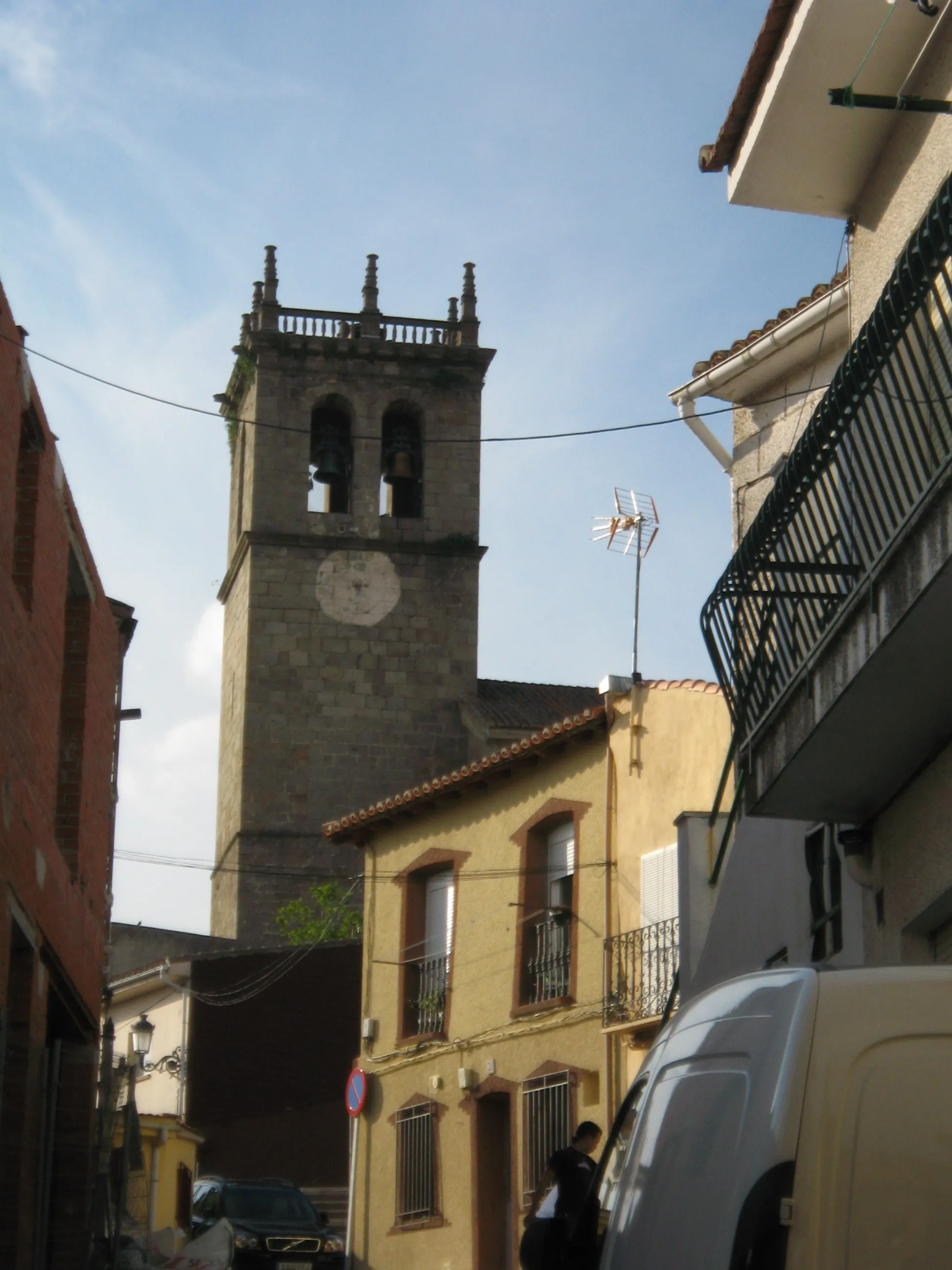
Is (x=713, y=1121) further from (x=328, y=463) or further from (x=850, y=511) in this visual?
(x=328, y=463)

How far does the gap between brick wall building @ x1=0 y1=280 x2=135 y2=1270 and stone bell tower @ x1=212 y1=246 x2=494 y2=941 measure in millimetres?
25625

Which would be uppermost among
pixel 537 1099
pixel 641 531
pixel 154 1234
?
pixel 641 531

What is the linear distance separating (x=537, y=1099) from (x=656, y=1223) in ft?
56.8

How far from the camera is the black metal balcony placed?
7234 mm

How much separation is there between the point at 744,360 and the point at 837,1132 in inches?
411

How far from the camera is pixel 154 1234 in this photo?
18562 mm

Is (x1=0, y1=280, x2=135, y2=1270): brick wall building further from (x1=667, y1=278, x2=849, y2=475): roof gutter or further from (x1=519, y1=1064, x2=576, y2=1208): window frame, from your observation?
(x1=519, y1=1064, x2=576, y2=1208): window frame

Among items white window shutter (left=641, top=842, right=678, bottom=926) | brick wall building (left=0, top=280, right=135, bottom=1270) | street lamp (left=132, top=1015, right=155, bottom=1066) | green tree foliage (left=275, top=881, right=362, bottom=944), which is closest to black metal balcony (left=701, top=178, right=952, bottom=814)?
brick wall building (left=0, top=280, right=135, bottom=1270)

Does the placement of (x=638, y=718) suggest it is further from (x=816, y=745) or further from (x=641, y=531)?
(x=816, y=745)

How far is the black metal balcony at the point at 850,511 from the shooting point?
7.23 m

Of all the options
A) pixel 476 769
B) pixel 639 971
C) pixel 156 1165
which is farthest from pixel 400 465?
pixel 639 971

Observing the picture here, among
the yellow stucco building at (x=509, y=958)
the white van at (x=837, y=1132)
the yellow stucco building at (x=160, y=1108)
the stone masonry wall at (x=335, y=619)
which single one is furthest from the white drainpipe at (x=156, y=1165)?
the white van at (x=837, y=1132)

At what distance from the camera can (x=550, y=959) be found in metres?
22.8

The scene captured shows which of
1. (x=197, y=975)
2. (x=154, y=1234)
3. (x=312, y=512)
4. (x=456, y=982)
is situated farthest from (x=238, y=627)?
(x=154, y=1234)
